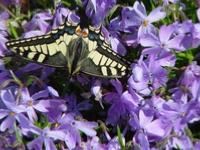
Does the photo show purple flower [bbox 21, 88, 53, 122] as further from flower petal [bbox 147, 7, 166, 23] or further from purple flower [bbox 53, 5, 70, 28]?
flower petal [bbox 147, 7, 166, 23]

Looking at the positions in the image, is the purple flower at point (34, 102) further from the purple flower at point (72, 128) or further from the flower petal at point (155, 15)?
the flower petal at point (155, 15)

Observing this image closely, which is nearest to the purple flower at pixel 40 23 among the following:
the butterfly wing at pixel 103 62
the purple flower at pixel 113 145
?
the butterfly wing at pixel 103 62

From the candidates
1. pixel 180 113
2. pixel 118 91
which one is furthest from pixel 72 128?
pixel 180 113

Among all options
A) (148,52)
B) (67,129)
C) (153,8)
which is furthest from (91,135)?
(153,8)

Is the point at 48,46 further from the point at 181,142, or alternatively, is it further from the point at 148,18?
the point at 181,142

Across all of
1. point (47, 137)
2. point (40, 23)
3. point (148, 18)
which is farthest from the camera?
point (40, 23)

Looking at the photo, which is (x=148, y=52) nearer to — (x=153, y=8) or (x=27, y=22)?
(x=153, y=8)
